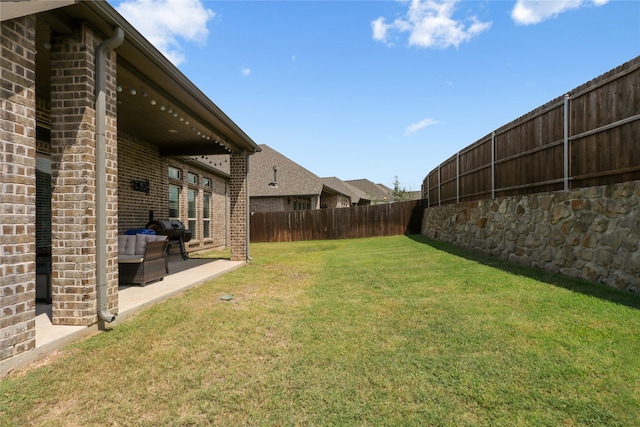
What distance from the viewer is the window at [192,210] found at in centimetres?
1233

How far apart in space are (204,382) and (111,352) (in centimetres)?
125

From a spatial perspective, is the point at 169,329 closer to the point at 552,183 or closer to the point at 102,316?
the point at 102,316

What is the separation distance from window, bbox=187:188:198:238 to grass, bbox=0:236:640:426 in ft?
24.7

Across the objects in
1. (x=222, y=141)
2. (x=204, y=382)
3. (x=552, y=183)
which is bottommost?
(x=204, y=382)

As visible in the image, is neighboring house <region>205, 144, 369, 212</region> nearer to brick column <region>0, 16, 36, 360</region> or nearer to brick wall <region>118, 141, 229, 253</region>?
brick wall <region>118, 141, 229, 253</region>

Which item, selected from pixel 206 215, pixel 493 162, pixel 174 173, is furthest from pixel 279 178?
pixel 493 162

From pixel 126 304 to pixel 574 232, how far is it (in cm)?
744

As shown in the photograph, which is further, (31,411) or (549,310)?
(549,310)

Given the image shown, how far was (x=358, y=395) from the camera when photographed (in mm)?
2527

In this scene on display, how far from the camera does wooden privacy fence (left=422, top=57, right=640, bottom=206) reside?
5051 millimetres

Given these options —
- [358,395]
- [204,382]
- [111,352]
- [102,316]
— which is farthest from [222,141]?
[358,395]

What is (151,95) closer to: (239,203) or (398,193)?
(239,203)

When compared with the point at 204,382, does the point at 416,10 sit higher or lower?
higher

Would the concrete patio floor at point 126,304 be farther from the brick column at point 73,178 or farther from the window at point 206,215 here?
the window at point 206,215
